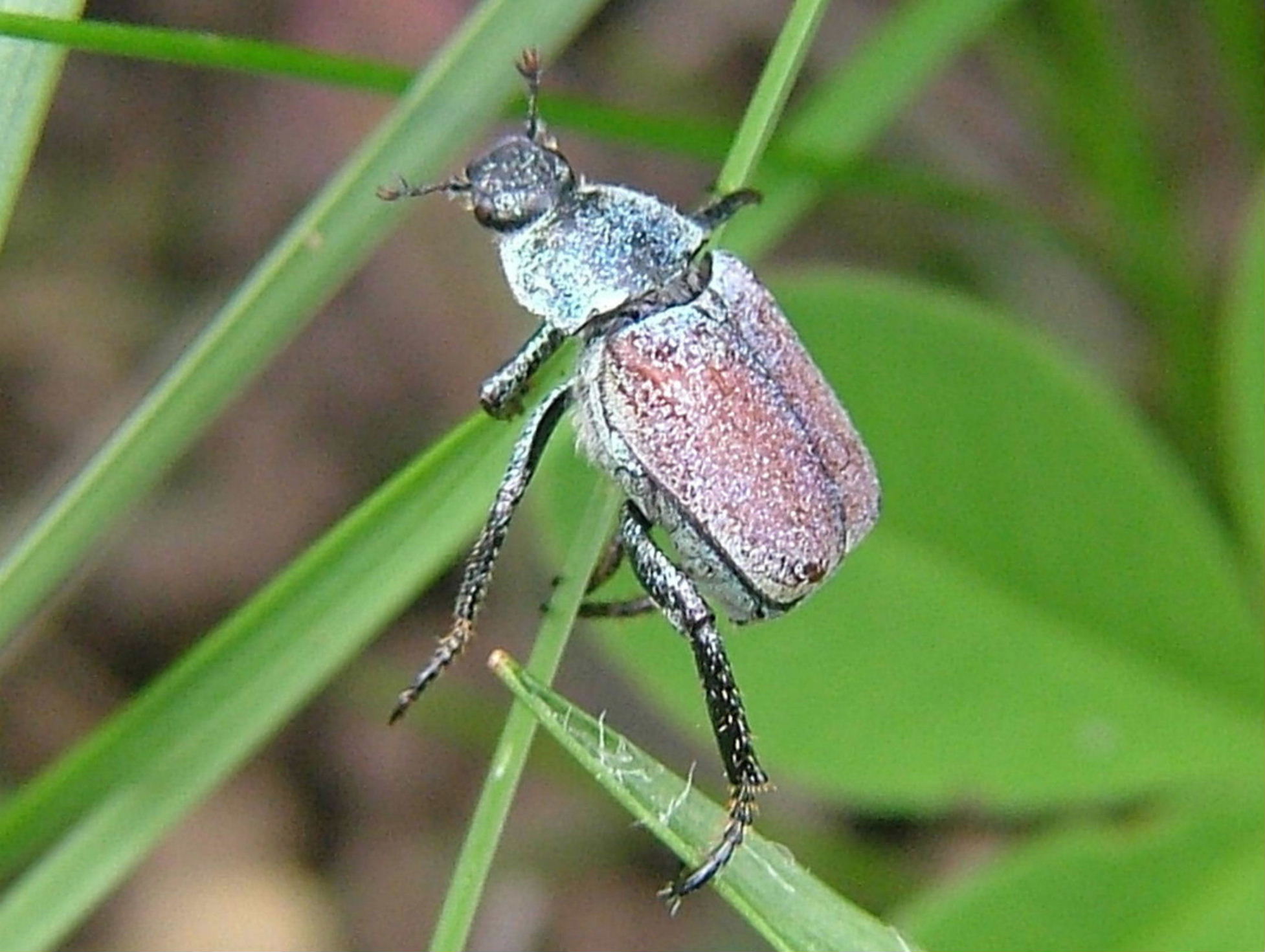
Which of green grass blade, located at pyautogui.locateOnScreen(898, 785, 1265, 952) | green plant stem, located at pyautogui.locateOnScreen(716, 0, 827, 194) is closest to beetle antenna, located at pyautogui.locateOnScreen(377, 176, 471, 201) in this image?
green plant stem, located at pyautogui.locateOnScreen(716, 0, 827, 194)

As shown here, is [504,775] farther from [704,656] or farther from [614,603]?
[614,603]

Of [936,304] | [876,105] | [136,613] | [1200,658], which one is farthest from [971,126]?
[136,613]

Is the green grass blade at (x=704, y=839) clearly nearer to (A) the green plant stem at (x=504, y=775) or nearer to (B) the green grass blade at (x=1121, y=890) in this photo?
(A) the green plant stem at (x=504, y=775)

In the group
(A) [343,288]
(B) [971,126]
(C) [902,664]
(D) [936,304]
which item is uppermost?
(A) [343,288]

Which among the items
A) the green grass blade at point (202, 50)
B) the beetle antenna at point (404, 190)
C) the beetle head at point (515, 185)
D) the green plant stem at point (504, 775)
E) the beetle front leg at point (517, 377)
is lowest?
the green plant stem at point (504, 775)

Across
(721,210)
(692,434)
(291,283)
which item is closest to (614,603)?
(692,434)

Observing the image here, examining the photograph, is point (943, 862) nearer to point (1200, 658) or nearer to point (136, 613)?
point (1200, 658)

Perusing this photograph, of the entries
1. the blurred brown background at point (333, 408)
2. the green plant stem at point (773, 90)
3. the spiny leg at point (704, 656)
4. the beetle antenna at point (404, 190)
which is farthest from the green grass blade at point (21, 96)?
the blurred brown background at point (333, 408)
